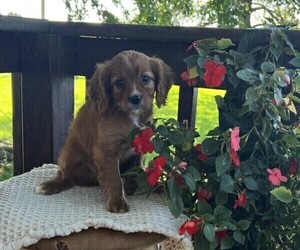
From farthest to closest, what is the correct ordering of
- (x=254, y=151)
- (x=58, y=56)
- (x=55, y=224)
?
(x=58, y=56) → (x=254, y=151) → (x=55, y=224)

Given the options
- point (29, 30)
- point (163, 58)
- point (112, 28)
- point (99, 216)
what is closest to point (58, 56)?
point (29, 30)

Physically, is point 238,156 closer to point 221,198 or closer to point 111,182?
point 221,198

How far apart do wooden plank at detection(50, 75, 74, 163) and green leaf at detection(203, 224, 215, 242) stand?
3.02 feet

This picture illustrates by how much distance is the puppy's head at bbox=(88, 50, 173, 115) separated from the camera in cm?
154

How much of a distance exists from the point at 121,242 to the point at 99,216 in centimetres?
11

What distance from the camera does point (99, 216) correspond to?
1.39 m

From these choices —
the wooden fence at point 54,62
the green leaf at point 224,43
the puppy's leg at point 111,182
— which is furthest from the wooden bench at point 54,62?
the puppy's leg at point 111,182

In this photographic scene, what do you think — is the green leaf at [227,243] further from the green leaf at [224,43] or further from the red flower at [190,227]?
the green leaf at [224,43]

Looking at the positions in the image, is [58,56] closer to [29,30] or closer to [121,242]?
[29,30]

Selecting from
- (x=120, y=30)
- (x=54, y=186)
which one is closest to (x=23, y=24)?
(x=120, y=30)

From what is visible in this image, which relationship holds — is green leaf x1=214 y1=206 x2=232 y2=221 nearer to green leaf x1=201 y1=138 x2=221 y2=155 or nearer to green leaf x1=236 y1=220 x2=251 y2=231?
green leaf x1=236 y1=220 x2=251 y2=231

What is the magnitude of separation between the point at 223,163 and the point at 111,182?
A: 0.39 m

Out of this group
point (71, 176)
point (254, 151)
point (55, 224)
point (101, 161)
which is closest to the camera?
point (55, 224)

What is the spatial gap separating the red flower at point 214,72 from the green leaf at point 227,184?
254mm
